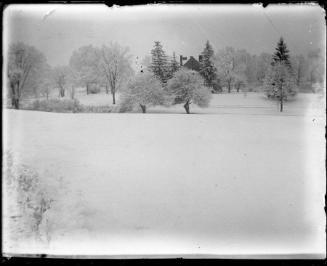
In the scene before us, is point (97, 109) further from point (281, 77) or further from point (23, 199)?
point (281, 77)

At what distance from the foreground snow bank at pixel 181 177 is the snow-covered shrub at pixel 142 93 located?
84mm

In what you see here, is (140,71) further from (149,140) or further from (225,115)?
(225,115)

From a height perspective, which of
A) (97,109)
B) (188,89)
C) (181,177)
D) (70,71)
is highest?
(70,71)

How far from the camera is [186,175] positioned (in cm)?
133

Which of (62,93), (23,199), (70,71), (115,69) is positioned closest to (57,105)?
(62,93)

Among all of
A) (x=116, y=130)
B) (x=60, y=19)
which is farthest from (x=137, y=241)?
(x=60, y=19)

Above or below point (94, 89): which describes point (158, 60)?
above

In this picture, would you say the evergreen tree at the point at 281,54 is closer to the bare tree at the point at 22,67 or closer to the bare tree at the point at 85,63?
the bare tree at the point at 85,63

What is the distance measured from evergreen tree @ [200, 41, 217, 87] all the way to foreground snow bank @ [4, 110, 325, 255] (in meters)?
0.22

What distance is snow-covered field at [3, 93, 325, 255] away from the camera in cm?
129

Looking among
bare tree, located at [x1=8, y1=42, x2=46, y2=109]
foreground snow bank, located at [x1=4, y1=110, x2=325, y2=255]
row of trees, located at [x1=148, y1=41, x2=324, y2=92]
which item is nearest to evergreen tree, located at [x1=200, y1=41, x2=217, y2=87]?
row of trees, located at [x1=148, y1=41, x2=324, y2=92]

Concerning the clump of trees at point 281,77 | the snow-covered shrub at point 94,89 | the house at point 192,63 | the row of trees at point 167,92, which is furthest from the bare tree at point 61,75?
the clump of trees at point 281,77

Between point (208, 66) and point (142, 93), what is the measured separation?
398 mm

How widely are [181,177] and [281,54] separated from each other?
87 cm
